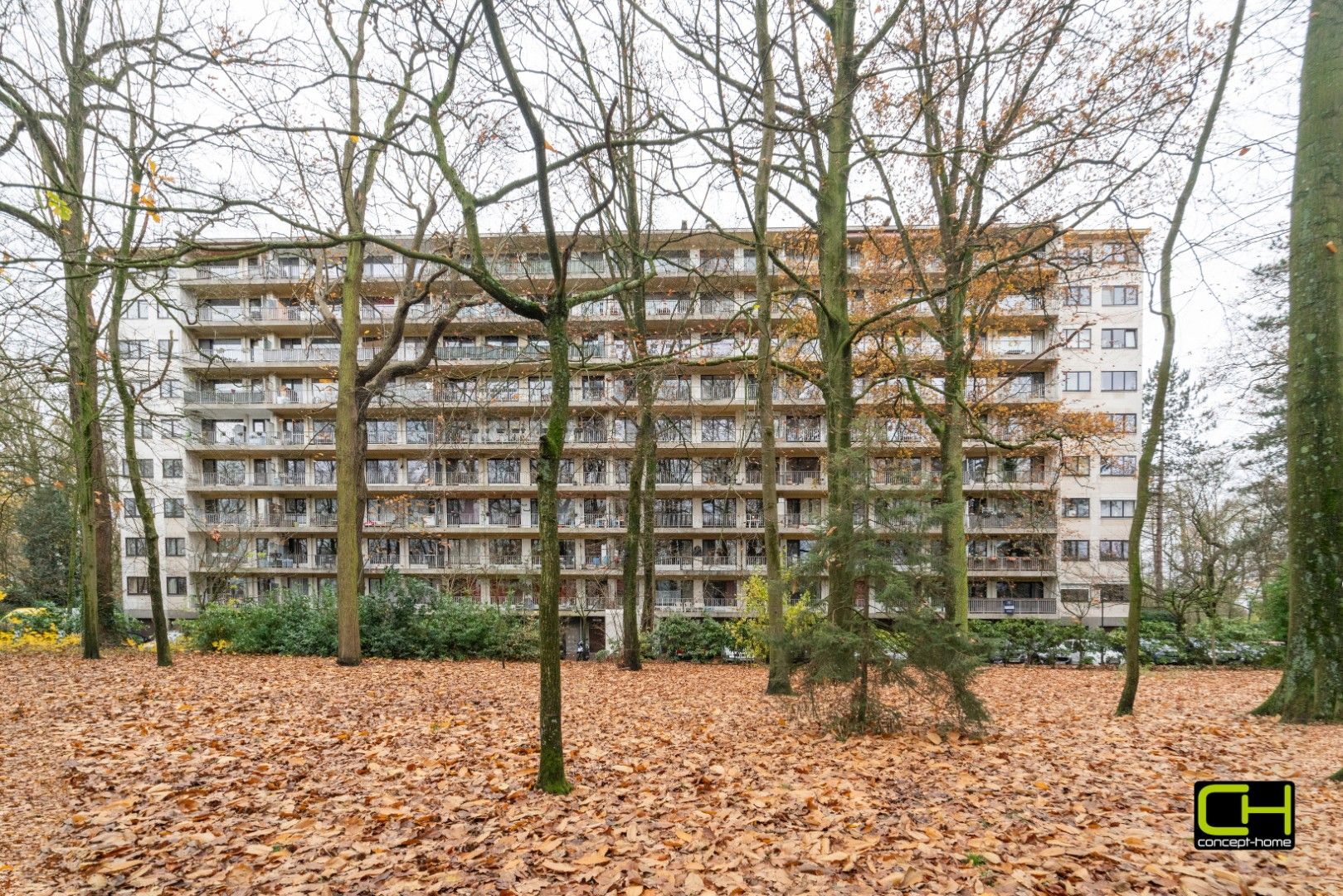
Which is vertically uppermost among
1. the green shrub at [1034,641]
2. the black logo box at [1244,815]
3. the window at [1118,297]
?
the window at [1118,297]

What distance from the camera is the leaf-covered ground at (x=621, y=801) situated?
3.78 metres

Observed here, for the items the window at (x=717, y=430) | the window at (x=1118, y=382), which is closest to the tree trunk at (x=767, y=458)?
the window at (x=717, y=430)

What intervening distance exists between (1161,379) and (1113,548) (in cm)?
2934

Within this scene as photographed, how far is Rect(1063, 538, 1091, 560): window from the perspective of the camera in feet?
105

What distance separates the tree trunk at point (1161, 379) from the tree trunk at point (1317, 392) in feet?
2.64

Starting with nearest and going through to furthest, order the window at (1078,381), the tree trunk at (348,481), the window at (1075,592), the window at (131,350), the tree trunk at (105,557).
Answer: the tree trunk at (348,481), the window at (131,350), the tree trunk at (105,557), the window at (1075,592), the window at (1078,381)

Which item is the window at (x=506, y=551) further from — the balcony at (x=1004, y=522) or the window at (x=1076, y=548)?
the window at (x=1076, y=548)

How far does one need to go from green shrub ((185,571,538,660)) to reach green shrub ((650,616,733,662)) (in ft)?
12.8

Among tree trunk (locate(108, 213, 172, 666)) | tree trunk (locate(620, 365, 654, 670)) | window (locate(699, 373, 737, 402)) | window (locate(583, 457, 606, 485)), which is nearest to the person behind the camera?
tree trunk (locate(108, 213, 172, 666))

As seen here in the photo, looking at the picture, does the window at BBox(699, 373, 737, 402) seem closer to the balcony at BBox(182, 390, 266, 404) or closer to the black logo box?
the balcony at BBox(182, 390, 266, 404)

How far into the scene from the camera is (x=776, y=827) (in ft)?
14.7

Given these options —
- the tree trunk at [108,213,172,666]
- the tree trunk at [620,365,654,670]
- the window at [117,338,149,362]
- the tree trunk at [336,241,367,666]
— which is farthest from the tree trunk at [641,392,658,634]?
the window at [117,338,149,362]

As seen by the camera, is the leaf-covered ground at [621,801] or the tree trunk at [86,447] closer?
the leaf-covered ground at [621,801]

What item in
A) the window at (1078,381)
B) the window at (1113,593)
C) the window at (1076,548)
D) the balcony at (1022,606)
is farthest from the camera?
the window at (1078,381)
